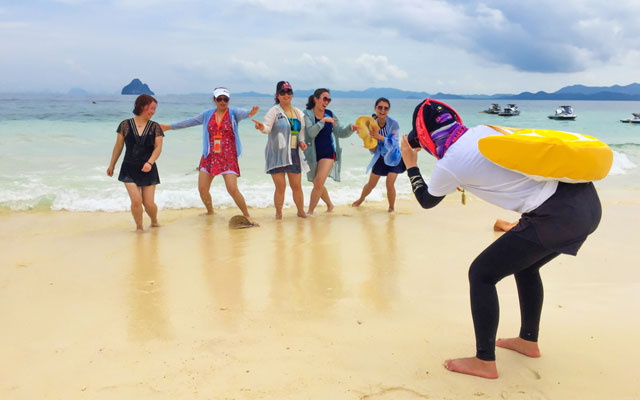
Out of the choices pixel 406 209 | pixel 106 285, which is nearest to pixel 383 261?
pixel 106 285

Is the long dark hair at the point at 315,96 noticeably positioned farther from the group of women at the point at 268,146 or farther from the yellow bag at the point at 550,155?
the yellow bag at the point at 550,155

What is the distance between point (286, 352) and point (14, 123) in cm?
2412

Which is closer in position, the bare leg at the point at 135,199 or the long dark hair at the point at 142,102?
the long dark hair at the point at 142,102

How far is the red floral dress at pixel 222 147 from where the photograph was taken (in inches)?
286

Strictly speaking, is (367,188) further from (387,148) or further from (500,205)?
(500,205)

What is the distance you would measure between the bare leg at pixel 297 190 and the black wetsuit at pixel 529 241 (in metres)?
4.56

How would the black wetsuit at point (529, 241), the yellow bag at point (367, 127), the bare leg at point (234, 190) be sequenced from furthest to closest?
1. the yellow bag at point (367, 127)
2. the bare leg at point (234, 190)
3. the black wetsuit at point (529, 241)

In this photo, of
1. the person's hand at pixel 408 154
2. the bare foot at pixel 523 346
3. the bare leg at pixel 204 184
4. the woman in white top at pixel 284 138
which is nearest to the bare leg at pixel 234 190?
the bare leg at pixel 204 184

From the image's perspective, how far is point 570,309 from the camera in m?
4.04

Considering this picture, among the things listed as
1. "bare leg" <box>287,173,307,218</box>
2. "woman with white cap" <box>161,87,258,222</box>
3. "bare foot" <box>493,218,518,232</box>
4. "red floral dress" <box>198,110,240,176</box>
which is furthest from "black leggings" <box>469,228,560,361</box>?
"red floral dress" <box>198,110,240,176</box>

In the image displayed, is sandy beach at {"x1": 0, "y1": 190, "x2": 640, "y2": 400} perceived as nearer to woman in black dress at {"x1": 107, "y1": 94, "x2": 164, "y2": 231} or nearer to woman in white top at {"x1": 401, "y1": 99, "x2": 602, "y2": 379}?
woman in white top at {"x1": 401, "y1": 99, "x2": 602, "y2": 379}

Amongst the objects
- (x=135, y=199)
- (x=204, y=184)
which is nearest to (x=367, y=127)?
(x=204, y=184)

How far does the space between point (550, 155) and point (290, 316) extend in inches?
85.3

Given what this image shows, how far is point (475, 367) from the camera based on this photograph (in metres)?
3.04
